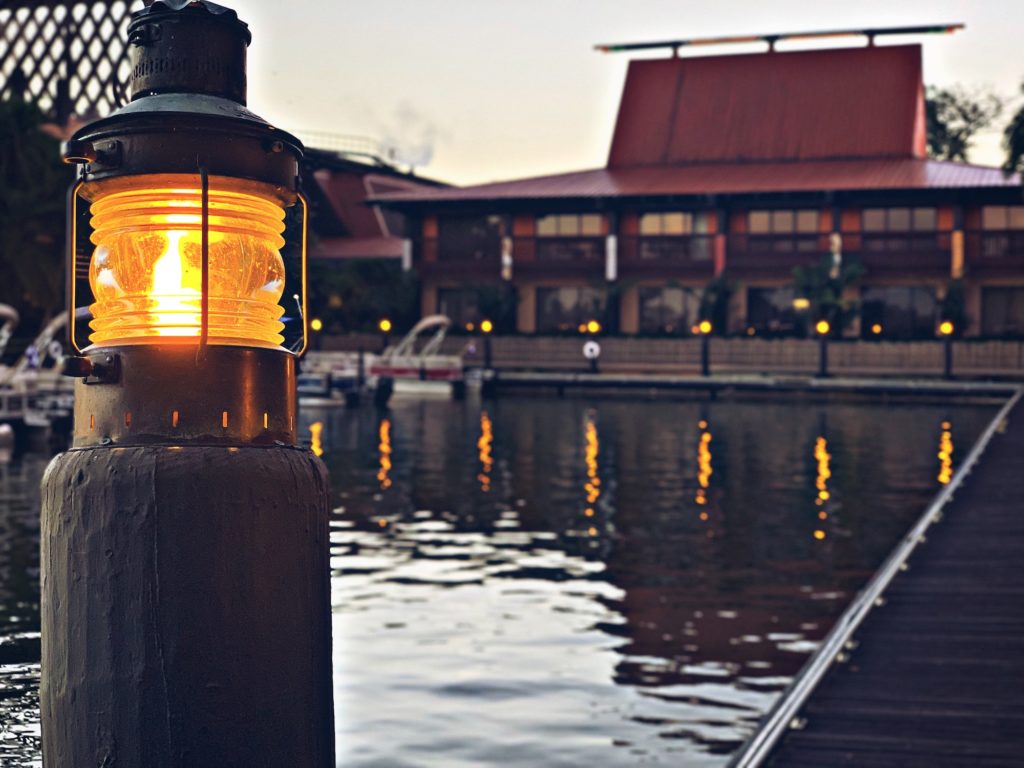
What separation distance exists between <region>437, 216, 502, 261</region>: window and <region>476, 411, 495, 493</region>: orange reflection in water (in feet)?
63.4

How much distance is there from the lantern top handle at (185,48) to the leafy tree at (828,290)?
163ft

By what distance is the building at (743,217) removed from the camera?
53.9 m

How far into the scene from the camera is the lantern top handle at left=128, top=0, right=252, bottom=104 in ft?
7.14

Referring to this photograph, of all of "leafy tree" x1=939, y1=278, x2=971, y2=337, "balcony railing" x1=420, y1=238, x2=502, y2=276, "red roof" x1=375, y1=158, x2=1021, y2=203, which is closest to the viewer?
"leafy tree" x1=939, y1=278, x2=971, y2=337

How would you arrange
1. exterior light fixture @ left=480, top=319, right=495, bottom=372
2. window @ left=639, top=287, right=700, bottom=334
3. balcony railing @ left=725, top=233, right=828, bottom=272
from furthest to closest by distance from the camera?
window @ left=639, top=287, right=700, bottom=334
balcony railing @ left=725, top=233, right=828, bottom=272
exterior light fixture @ left=480, top=319, right=495, bottom=372

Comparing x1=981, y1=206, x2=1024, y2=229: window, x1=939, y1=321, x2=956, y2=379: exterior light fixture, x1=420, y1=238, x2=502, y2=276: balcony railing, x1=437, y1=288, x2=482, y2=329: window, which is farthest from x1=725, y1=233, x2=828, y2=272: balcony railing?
A: x1=437, y1=288, x2=482, y2=329: window

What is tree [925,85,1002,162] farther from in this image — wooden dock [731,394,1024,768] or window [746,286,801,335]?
wooden dock [731,394,1024,768]

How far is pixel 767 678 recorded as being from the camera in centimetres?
1065

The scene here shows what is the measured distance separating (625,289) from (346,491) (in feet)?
108

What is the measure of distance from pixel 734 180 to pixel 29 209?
25.7 metres

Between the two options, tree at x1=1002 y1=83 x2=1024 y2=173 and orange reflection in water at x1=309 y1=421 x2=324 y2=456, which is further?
orange reflection in water at x1=309 y1=421 x2=324 y2=456

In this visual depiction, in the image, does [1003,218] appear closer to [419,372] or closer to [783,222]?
Answer: [783,222]

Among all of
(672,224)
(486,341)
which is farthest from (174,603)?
(672,224)

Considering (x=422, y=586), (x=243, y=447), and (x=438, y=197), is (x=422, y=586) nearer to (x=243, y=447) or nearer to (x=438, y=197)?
(x=243, y=447)
